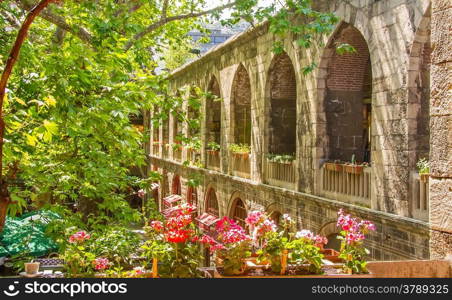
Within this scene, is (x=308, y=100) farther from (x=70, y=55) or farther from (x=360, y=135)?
(x=70, y=55)

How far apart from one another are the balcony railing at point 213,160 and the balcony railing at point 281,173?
Answer: 4.94m

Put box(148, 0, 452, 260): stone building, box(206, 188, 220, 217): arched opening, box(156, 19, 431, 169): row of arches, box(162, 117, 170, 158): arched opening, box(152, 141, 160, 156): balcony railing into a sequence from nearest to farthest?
box(148, 0, 452, 260): stone building < box(156, 19, 431, 169): row of arches < box(206, 188, 220, 217): arched opening < box(162, 117, 170, 158): arched opening < box(152, 141, 160, 156): balcony railing

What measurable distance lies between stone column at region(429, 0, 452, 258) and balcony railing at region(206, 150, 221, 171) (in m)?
16.6

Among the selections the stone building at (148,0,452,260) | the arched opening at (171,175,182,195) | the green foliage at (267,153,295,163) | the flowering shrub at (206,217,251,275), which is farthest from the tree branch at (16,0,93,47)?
the arched opening at (171,175,182,195)

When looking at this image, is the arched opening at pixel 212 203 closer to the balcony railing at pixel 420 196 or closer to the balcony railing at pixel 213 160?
the balcony railing at pixel 213 160

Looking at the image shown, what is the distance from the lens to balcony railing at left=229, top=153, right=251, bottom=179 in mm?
17312

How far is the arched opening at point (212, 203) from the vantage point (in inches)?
837

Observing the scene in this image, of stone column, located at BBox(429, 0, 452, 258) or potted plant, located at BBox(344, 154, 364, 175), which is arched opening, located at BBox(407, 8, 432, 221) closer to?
potted plant, located at BBox(344, 154, 364, 175)

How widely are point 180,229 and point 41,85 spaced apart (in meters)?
2.70

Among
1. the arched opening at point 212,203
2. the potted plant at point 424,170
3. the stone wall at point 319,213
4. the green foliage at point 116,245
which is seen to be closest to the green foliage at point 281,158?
the stone wall at point 319,213

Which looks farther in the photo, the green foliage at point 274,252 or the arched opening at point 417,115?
the arched opening at point 417,115

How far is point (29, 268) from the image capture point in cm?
788

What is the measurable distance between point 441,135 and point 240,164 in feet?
47.4

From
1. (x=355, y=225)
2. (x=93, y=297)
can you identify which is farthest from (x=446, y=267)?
(x=93, y=297)
